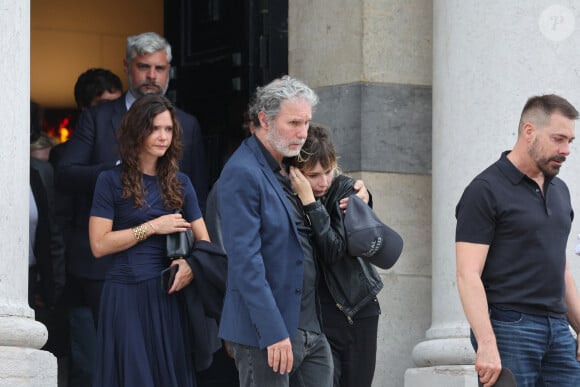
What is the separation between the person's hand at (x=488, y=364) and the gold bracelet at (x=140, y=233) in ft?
6.41

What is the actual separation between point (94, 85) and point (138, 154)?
2006mm

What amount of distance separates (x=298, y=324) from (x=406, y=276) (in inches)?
117

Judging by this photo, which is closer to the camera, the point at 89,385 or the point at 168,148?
the point at 168,148

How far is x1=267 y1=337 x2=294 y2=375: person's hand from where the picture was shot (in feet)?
22.0

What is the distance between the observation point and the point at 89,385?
9500 mm

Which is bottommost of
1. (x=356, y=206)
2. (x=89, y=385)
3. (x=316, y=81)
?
(x=89, y=385)

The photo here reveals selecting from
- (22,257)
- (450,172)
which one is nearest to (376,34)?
(450,172)

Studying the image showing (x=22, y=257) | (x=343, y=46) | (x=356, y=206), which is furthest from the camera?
(x=343, y=46)

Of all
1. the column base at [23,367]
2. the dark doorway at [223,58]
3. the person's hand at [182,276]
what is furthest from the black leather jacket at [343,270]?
the dark doorway at [223,58]

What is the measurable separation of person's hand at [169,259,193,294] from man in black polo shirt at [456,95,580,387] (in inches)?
60.5

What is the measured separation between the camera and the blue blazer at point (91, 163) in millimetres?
8852

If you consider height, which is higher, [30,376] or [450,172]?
[450,172]

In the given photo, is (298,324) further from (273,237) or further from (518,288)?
(518,288)

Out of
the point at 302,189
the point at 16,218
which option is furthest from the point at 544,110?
the point at 16,218
